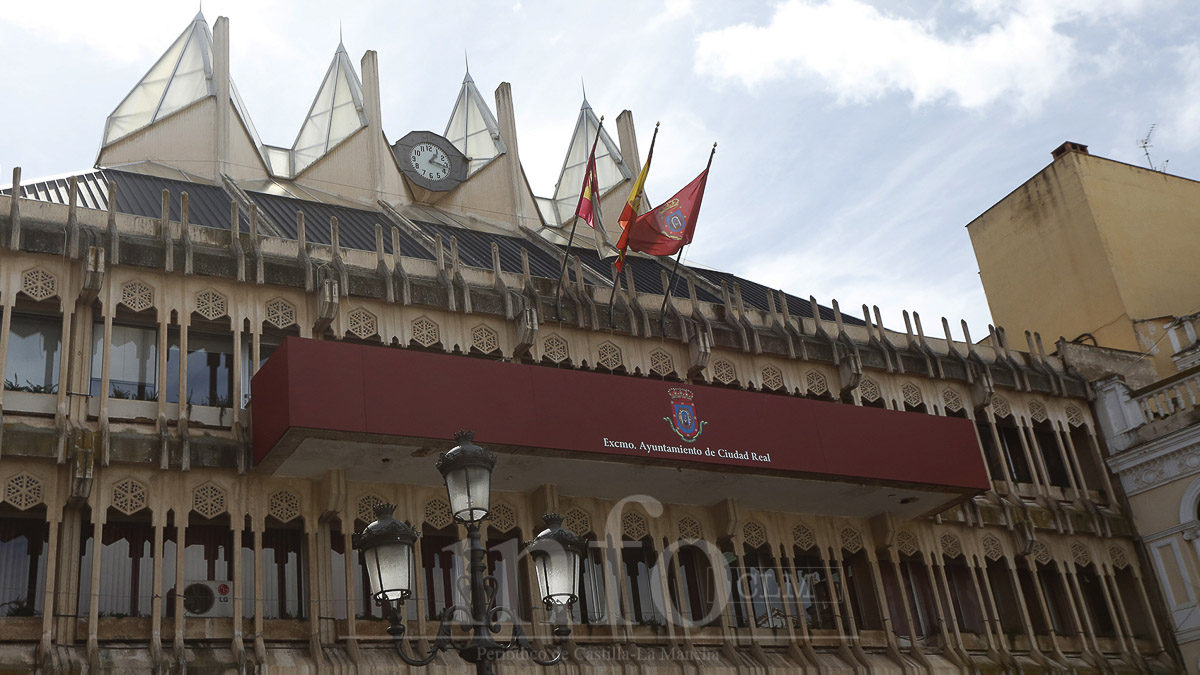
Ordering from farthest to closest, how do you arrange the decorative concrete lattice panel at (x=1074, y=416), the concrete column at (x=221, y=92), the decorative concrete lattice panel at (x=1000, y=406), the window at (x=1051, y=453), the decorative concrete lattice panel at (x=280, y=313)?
the concrete column at (x=221, y=92)
the decorative concrete lattice panel at (x=1074, y=416)
the window at (x=1051, y=453)
the decorative concrete lattice panel at (x=1000, y=406)
the decorative concrete lattice panel at (x=280, y=313)

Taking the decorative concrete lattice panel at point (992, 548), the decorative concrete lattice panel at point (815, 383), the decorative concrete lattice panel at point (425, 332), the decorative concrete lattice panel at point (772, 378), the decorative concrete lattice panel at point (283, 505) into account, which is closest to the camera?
the decorative concrete lattice panel at point (283, 505)

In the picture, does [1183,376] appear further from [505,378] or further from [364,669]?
[364,669]

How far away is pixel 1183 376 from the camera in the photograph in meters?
28.6

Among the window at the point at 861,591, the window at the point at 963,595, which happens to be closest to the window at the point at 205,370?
the window at the point at 861,591

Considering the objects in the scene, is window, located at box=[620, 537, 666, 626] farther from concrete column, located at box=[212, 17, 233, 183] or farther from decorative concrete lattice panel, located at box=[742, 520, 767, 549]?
concrete column, located at box=[212, 17, 233, 183]

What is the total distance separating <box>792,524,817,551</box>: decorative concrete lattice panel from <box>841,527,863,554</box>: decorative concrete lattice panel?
2.54 ft

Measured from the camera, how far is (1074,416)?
98.3 feet

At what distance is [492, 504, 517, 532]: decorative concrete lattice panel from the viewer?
21516mm

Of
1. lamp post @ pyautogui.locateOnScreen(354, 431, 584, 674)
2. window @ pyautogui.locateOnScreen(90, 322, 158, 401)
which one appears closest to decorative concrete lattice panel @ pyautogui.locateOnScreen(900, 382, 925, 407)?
window @ pyautogui.locateOnScreen(90, 322, 158, 401)

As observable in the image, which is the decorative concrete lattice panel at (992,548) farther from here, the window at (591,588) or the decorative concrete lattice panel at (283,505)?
the decorative concrete lattice panel at (283,505)

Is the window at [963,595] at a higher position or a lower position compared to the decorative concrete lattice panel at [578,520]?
lower

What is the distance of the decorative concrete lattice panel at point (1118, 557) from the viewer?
92.6ft

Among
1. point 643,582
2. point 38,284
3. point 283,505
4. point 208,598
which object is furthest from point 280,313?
point 643,582

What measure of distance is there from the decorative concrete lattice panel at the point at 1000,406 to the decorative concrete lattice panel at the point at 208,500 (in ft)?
59.0
